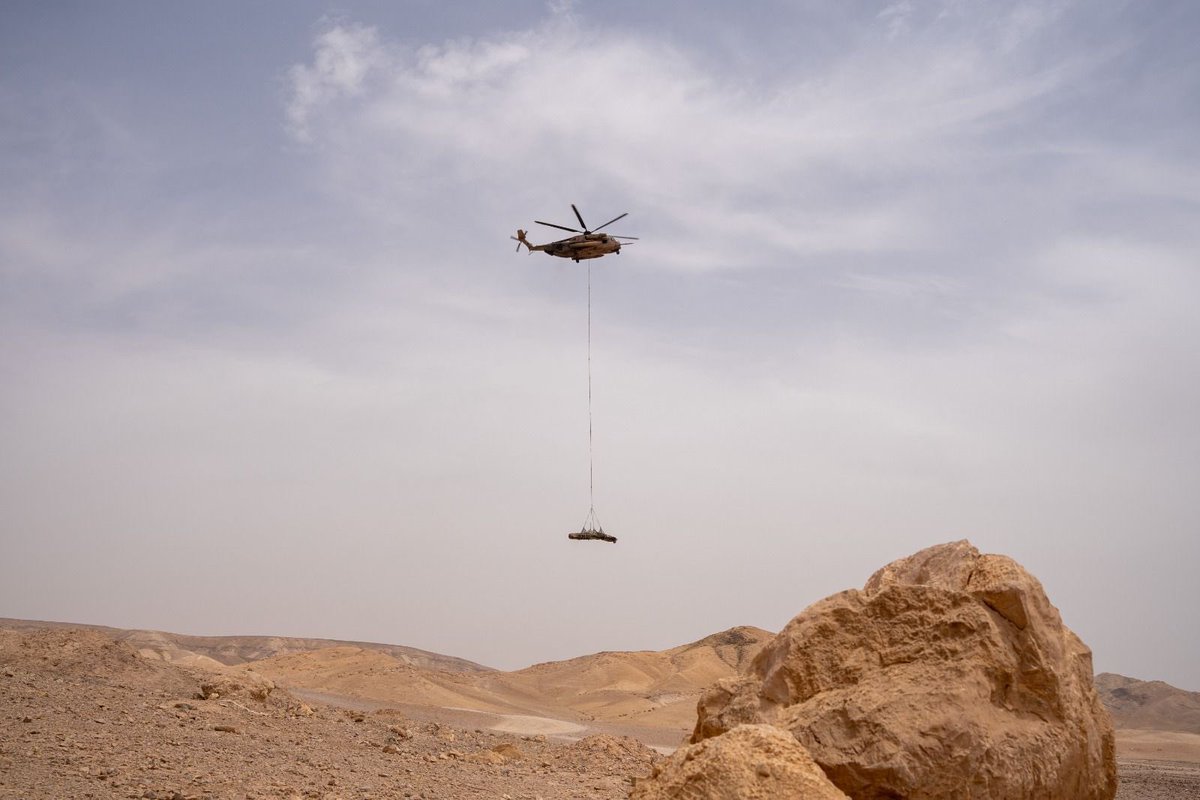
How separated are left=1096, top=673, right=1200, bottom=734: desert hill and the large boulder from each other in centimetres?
4809

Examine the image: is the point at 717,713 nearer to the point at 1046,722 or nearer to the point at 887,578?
the point at 887,578

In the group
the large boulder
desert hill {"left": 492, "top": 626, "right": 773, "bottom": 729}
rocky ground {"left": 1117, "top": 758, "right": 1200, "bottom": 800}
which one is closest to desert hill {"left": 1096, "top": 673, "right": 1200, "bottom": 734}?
desert hill {"left": 492, "top": 626, "right": 773, "bottom": 729}

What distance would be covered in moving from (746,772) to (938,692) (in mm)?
2246

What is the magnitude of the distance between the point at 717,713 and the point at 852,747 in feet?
5.45

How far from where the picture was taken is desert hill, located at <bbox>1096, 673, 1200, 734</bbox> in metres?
54.1

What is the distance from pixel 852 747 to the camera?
8.38 metres

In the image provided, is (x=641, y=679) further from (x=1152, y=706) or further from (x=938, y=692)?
(x=938, y=692)

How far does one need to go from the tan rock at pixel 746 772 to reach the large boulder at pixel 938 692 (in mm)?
947

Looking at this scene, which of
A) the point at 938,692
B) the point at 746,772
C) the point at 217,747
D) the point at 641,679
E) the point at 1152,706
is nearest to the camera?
the point at 746,772

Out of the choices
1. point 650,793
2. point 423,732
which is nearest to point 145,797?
point 650,793

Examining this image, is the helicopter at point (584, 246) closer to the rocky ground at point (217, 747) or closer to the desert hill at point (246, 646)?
the rocky ground at point (217, 747)

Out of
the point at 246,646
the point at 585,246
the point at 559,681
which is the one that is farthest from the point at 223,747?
the point at 246,646

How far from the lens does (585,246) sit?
24.5m

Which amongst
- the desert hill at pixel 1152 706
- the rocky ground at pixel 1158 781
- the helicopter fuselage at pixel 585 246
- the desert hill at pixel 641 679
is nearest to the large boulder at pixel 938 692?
the rocky ground at pixel 1158 781
